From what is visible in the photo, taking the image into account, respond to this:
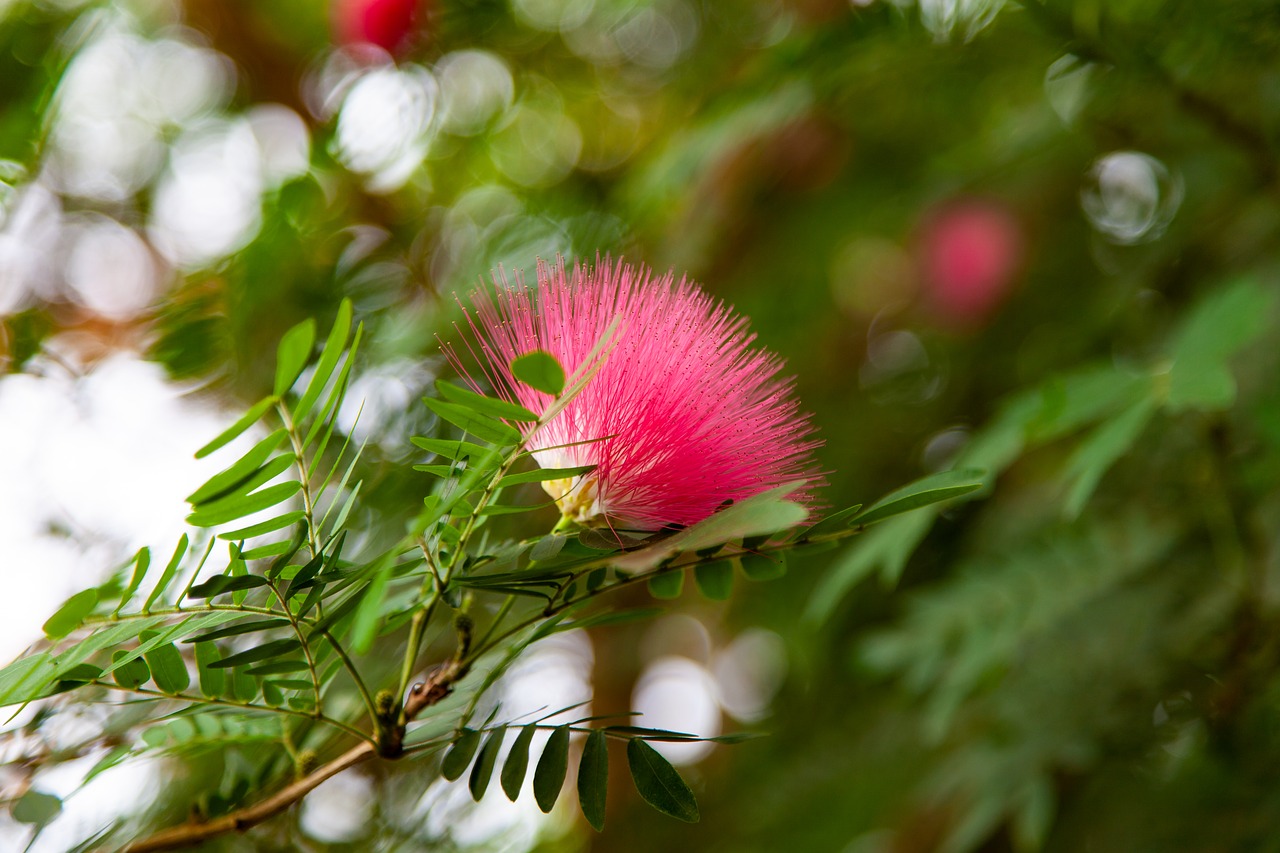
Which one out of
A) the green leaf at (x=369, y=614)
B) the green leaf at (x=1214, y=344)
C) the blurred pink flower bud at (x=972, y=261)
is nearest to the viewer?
the green leaf at (x=369, y=614)

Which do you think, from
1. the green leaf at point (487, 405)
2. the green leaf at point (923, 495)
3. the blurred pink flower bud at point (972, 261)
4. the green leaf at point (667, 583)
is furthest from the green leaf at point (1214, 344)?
the blurred pink flower bud at point (972, 261)

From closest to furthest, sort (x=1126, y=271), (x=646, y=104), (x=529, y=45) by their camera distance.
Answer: (x=1126, y=271) < (x=529, y=45) < (x=646, y=104)

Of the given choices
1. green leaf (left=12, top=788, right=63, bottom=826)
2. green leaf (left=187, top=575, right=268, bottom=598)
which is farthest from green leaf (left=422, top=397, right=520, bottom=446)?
green leaf (left=12, top=788, right=63, bottom=826)

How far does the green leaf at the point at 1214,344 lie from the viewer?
0.76m

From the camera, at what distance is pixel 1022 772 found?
1.11 meters

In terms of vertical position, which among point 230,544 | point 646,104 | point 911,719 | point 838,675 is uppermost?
point 646,104

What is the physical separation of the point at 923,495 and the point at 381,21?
1.17 meters

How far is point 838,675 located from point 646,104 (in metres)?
1.34

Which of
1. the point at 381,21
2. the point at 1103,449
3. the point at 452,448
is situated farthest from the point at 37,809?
the point at 381,21

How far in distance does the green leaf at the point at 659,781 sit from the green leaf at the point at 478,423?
0.18 m

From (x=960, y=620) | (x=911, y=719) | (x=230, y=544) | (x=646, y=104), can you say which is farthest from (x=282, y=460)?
(x=646, y=104)

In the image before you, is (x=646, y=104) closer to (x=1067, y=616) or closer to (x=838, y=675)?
(x=838, y=675)

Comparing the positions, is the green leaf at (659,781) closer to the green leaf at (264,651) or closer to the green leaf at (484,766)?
the green leaf at (484,766)

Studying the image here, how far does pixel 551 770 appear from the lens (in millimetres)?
522
